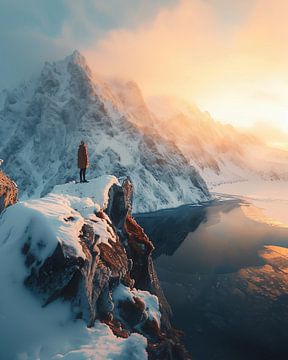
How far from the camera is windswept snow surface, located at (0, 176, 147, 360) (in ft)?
39.0

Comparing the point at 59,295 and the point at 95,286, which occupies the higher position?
the point at 59,295

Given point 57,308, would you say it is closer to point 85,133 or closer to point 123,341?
point 123,341

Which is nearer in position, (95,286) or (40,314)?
(40,314)

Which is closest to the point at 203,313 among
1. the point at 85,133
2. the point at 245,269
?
the point at 245,269

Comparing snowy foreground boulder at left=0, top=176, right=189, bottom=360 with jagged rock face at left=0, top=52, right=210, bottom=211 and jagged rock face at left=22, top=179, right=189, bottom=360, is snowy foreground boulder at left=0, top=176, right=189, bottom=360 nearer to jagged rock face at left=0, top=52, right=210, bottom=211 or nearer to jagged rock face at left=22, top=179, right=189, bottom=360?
jagged rock face at left=22, top=179, right=189, bottom=360

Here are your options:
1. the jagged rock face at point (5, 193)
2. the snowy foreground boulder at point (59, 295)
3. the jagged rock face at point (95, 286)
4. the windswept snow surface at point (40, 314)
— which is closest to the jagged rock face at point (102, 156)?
the jagged rock face at point (5, 193)

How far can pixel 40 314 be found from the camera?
13.0 m

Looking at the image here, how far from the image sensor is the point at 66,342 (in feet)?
41.5

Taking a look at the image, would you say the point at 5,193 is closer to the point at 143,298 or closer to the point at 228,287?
the point at 143,298

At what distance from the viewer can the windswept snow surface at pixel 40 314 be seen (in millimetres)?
11873

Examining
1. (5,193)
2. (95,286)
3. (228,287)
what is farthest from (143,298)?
(228,287)

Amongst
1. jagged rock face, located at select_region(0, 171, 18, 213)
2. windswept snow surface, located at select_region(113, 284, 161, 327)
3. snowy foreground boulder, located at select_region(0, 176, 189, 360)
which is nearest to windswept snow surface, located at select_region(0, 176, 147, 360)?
snowy foreground boulder, located at select_region(0, 176, 189, 360)

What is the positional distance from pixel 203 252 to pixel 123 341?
51177 mm

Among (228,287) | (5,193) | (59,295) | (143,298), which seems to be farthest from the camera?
(228,287)
